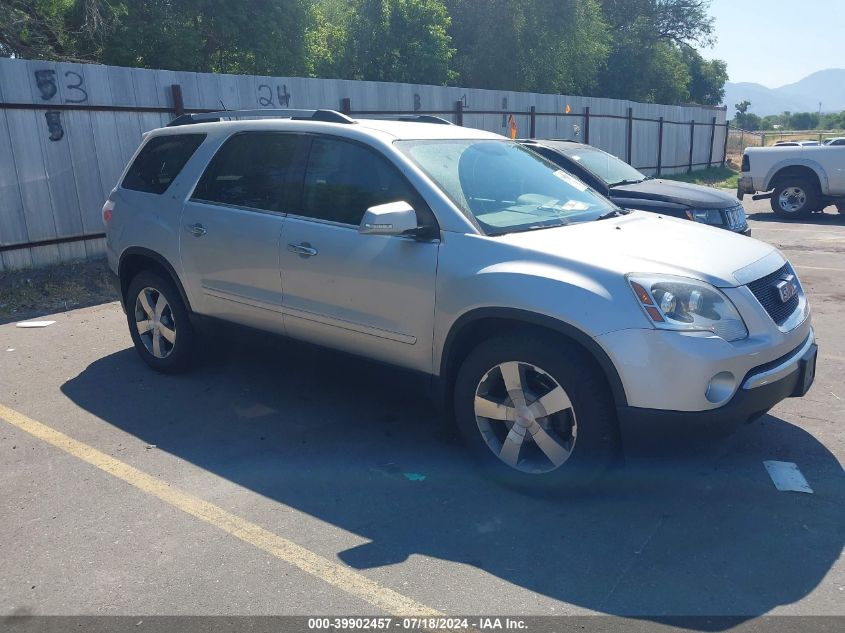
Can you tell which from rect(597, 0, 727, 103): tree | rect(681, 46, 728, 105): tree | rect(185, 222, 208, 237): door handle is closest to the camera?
rect(185, 222, 208, 237): door handle

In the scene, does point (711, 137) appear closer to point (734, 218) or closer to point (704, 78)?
point (734, 218)

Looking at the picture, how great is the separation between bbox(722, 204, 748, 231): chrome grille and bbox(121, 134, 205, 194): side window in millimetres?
6110

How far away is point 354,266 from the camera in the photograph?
426 centimetres

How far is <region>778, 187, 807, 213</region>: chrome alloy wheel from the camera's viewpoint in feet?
49.8

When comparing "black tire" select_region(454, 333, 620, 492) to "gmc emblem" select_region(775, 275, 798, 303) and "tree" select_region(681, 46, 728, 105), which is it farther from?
"tree" select_region(681, 46, 728, 105)

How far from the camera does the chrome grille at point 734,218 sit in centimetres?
886

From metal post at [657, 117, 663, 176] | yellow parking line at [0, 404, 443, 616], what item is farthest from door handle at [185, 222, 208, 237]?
metal post at [657, 117, 663, 176]

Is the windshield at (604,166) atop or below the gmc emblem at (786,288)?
atop

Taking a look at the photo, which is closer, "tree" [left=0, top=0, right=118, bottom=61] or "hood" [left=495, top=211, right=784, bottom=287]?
"hood" [left=495, top=211, right=784, bottom=287]

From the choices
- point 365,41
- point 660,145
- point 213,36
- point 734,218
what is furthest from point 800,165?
point 365,41

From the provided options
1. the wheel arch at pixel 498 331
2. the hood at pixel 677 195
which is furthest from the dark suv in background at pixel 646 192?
the wheel arch at pixel 498 331

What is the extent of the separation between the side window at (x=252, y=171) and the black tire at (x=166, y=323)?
0.76 metres

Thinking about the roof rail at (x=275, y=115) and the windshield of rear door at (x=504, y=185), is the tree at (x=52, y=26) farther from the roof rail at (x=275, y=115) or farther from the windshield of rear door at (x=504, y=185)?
the windshield of rear door at (x=504, y=185)

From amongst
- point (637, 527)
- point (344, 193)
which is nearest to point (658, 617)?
point (637, 527)
